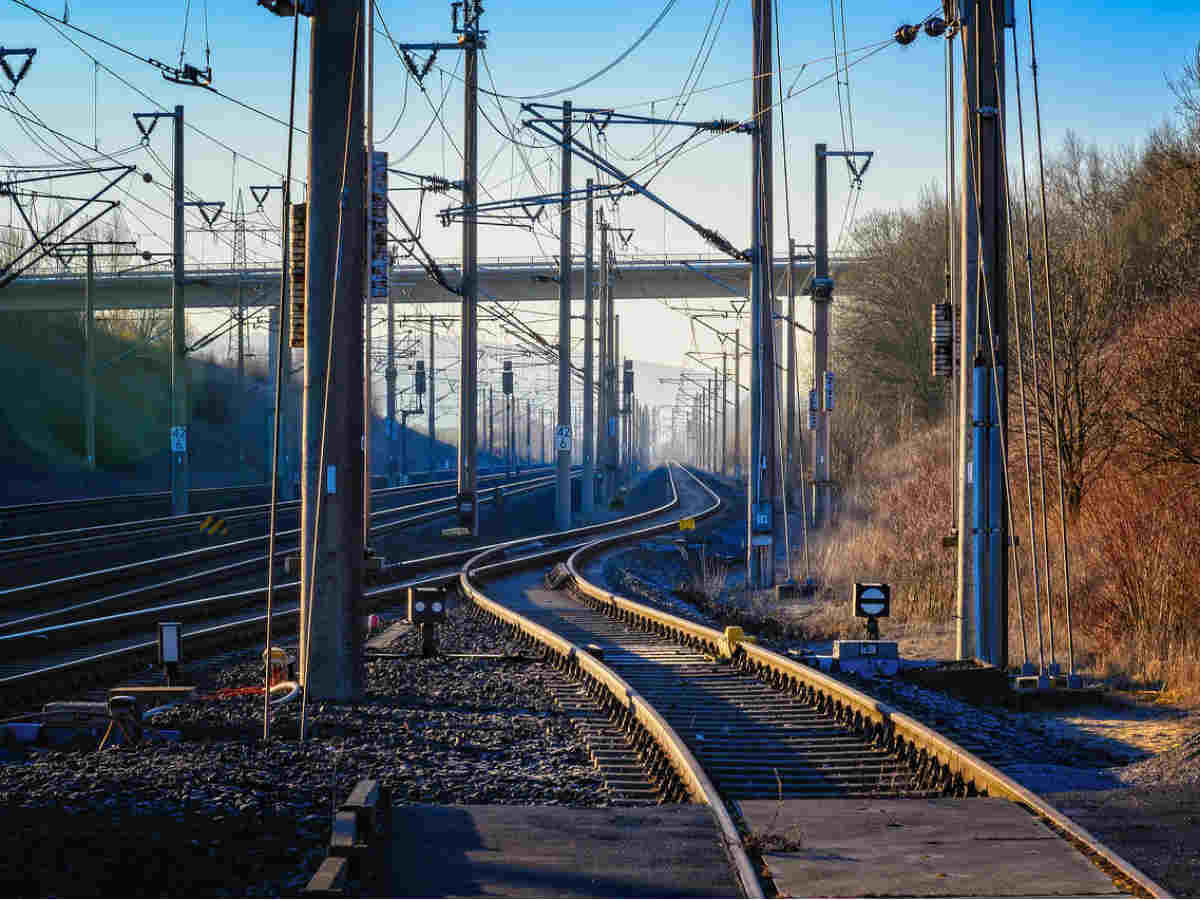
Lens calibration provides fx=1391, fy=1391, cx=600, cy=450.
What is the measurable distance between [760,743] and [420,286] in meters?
63.2

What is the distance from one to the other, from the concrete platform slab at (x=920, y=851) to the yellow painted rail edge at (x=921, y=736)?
0.29 feet

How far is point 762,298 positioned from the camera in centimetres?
2116

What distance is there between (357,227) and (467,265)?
67.7 ft

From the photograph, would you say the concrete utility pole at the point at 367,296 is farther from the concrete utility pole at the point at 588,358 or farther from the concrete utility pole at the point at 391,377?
the concrete utility pole at the point at 391,377

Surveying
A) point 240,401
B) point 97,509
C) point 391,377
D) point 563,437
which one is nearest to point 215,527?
point 563,437

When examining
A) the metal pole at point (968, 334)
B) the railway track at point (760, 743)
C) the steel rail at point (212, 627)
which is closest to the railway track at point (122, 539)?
the steel rail at point (212, 627)

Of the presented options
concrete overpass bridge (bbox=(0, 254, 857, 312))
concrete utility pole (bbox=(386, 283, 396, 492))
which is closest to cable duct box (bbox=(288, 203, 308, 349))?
concrete utility pole (bbox=(386, 283, 396, 492))

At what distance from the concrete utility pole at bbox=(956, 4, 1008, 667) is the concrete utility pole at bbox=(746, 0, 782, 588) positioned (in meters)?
6.81

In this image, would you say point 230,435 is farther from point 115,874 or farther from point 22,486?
point 115,874

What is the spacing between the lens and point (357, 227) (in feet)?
36.7

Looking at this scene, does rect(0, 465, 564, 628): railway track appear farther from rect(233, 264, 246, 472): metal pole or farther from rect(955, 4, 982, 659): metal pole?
rect(233, 264, 246, 472): metal pole

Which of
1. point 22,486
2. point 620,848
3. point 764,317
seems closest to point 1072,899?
point 620,848

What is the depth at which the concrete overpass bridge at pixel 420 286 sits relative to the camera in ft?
216

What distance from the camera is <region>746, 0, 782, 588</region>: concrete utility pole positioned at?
69.1ft
